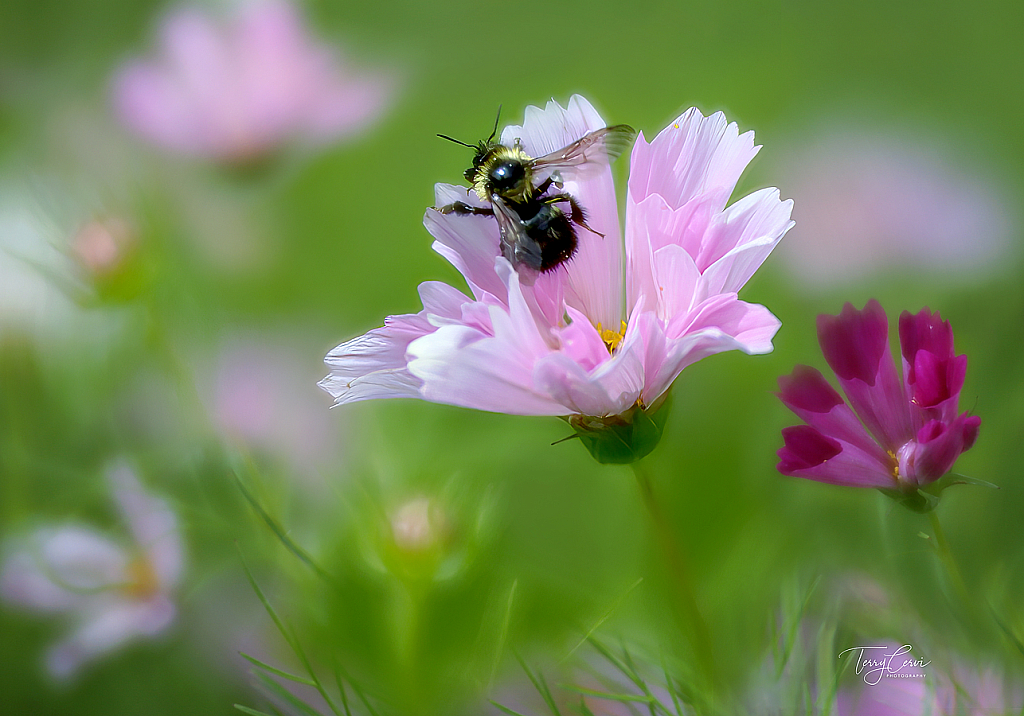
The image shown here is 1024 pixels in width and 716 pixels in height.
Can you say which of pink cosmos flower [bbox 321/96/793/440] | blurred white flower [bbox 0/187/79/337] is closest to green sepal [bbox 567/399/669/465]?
pink cosmos flower [bbox 321/96/793/440]

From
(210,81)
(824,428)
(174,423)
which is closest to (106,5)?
(210,81)

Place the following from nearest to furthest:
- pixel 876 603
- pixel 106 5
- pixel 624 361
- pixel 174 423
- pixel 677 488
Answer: pixel 624 361 → pixel 876 603 → pixel 677 488 → pixel 174 423 → pixel 106 5

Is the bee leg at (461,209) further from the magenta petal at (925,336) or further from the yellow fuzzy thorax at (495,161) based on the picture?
the magenta petal at (925,336)

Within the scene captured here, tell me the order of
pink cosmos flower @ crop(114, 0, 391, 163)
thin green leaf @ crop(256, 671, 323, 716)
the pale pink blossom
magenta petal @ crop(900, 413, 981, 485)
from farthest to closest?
1. pink cosmos flower @ crop(114, 0, 391, 163)
2. the pale pink blossom
3. thin green leaf @ crop(256, 671, 323, 716)
4. magenta petal @ crop(900, 413, 981, 485)

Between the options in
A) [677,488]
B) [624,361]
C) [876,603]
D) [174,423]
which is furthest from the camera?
[174,423]

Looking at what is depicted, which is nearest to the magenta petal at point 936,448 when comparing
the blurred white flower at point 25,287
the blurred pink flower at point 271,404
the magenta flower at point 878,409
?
the magenta flower at point 878,409

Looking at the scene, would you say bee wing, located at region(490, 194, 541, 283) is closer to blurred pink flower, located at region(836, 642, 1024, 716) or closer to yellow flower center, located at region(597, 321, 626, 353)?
yellow flower center, located at region(597, 321, 626, 353)

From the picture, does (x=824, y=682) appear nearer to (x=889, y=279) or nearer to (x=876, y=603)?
(x=876, y=603)

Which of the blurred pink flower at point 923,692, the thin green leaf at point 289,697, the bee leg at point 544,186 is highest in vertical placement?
the bee leg at point 544,186
